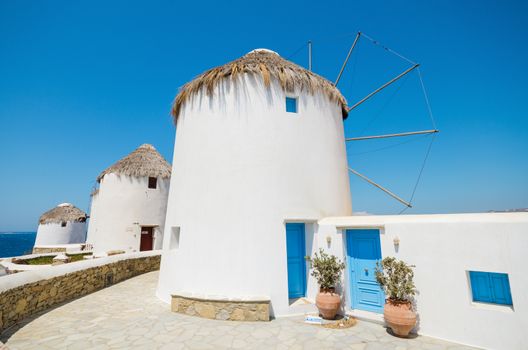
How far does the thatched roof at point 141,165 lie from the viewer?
1911 cm

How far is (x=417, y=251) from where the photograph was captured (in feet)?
18.2

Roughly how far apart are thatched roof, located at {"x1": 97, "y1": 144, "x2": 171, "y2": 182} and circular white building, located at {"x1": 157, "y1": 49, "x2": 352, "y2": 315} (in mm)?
12064

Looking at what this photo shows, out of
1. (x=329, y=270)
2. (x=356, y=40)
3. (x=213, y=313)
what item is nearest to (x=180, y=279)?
(x=213, y=313)

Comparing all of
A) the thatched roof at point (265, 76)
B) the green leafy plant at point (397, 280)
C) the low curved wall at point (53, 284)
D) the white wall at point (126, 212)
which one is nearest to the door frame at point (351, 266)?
the green leafy plant at point (397, 280)

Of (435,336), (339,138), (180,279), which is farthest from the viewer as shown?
(339,138)

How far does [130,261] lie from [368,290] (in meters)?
10.2

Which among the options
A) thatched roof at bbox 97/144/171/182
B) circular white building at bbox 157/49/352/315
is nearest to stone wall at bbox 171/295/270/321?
circular white building at bbox 157/49/352/315

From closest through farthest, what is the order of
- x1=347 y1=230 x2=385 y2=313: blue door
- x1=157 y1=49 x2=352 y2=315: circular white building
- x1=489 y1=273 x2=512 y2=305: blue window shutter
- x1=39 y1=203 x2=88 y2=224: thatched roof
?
x1=489 y1=273 x2=512 y2=305: blue window shutter < x1=347 y1=230 x2=385 y2=313: blue door < x1=157 y1=49 x2=352 y2=315: circular white building < x1=39 y1=203 x2=88 y2=224: thatched roof

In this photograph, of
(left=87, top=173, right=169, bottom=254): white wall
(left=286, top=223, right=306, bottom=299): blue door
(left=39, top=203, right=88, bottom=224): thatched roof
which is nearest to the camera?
(left=286, top=223, right=306, bottom=299): blue door

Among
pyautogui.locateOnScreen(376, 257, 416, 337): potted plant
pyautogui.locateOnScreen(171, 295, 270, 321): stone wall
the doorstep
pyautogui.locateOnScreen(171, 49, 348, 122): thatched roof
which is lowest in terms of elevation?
the doorstep

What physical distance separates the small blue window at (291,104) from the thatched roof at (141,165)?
1451cm

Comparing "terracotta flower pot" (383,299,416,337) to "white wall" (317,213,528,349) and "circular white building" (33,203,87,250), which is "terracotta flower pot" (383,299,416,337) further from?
"circular white building" (33,203,87,250)

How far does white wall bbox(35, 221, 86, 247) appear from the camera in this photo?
28141 mm

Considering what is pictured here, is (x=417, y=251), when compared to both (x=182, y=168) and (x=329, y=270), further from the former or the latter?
(x=182, y=168)
